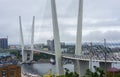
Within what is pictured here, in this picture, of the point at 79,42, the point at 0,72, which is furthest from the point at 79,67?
the point at 0,72

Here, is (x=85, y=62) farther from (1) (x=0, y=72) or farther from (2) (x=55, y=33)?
(1) (x=0, y=72)

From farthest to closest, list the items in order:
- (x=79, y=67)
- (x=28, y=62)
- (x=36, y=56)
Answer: (x=36, y=56)
(x=28, y=62)
(x=79, y=67)

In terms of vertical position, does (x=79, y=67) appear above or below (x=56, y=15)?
below

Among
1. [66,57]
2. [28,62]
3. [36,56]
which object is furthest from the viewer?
[36,56]

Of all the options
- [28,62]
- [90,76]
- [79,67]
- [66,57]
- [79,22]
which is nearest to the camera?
[90,76]

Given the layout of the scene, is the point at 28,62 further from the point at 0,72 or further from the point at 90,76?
the point at 90,76

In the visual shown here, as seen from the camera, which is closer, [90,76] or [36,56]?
[90,76]

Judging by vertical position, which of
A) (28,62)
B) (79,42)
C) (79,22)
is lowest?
(28,62)

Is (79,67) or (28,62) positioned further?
(28,62)

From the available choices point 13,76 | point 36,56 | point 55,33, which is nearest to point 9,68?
point 13,76
